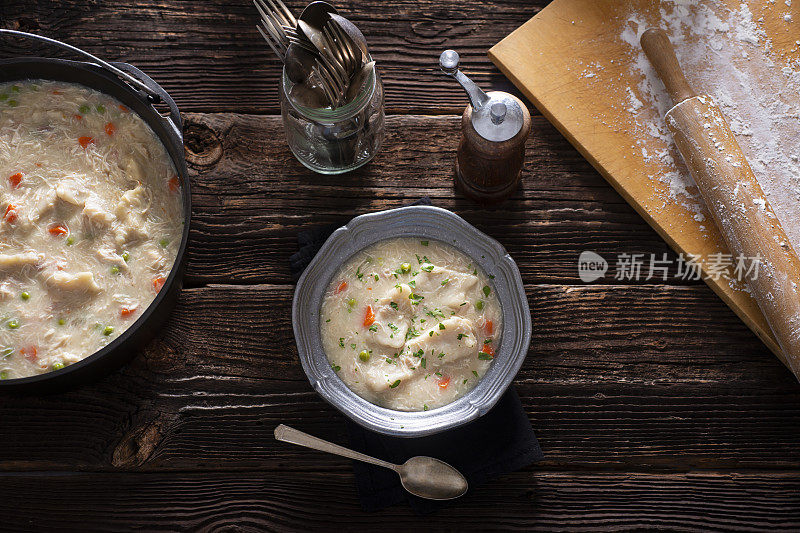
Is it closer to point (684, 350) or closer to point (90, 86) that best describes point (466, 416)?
point (684, 350)

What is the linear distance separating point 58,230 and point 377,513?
1.44 metres

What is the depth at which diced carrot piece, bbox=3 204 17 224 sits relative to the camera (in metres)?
2.27

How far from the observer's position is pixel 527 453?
91.5 inches

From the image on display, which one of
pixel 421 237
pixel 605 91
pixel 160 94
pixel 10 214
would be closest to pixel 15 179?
pixel 10 214

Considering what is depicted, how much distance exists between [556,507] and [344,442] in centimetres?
78

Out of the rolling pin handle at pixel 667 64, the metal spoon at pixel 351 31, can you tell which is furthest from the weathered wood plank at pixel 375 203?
the metal spoon at pixel 351 31

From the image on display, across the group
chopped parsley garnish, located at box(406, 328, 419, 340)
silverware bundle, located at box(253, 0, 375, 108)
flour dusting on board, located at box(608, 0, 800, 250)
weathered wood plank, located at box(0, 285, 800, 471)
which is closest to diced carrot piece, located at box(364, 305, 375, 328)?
chopped parsley garnish, located at box(406, 328, 419, 340)

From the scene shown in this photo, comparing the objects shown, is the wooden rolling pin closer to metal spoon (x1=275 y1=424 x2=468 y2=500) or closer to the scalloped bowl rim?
the scalloped bowl rim

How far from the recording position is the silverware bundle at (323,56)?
82.1 inches

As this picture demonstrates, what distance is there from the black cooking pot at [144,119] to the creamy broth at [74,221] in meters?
0.05

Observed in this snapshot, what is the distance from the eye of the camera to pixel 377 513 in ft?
7.74

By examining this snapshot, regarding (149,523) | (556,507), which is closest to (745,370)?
(556,507)

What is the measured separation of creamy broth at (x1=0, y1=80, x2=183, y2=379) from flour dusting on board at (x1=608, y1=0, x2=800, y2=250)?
1748mm

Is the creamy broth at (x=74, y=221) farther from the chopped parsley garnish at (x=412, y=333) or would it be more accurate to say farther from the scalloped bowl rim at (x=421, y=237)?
the chopped parsley garnish at (x=412, y=333)
